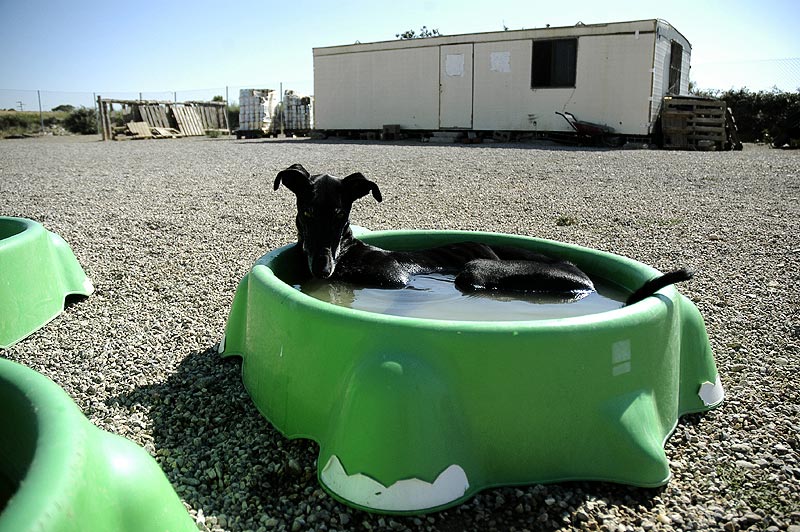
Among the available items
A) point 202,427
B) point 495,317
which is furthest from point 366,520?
point 495,317

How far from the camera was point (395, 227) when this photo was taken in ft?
24.0

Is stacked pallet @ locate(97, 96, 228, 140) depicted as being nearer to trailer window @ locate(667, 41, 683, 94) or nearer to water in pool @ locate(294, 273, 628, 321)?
trailer window @ locate(667, 41, 683, 94)

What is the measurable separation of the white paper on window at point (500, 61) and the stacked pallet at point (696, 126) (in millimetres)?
5307

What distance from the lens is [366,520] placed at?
228 centimetres

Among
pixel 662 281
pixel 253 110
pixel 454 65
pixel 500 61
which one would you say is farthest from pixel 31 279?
pixel 253 110

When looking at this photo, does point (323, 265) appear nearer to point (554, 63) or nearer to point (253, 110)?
point (554, 63)

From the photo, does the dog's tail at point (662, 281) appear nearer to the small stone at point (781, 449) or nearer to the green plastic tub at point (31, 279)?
the small stone at point (781, 449)

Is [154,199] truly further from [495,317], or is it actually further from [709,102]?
[709,102]

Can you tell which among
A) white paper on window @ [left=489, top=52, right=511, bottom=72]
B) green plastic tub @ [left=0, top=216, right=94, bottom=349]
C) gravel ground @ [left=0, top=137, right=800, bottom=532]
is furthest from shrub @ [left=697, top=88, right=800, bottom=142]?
green plastic tub @ [left=0, top=216, right=94, bottom=349]

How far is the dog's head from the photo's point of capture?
143 inches

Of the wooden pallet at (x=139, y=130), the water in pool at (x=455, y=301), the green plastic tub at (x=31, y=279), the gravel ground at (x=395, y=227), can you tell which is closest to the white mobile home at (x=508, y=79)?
the wooden pallet at (x=139, y=130)

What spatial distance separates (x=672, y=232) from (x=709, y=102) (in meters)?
14.4

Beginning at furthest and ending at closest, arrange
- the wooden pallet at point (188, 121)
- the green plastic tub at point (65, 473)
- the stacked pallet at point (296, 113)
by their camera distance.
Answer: the wooden pallet at point (188, 121), the stacked pallet at point (296, 113), the green plastic tub at point (65, 473)

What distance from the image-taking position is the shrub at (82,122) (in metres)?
33.8
